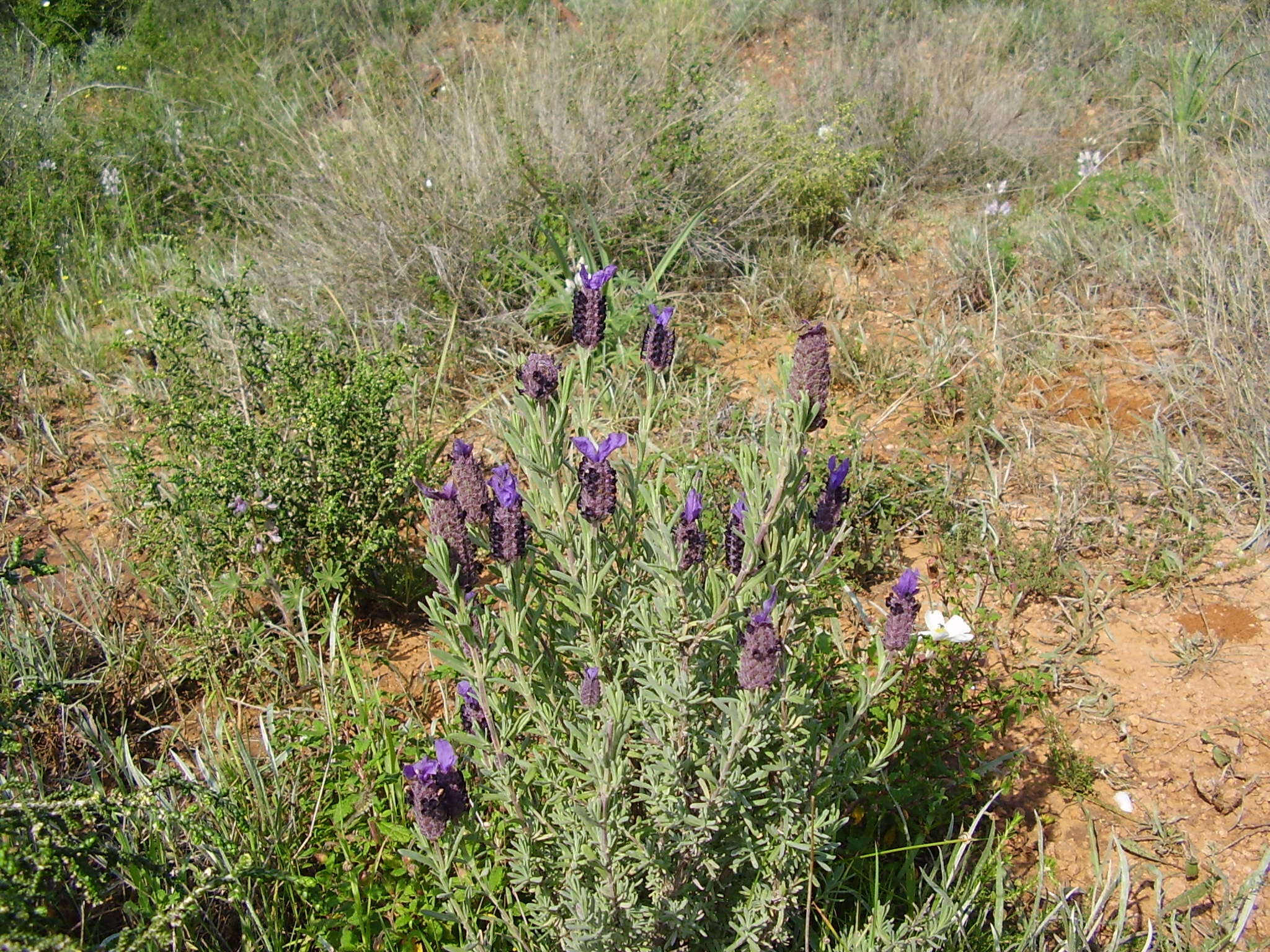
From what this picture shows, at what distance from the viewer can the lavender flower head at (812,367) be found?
1327 millimetres

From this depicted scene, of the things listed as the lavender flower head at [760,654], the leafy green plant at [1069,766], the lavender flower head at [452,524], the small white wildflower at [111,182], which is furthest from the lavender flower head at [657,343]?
the small white wildflower at [111,182]

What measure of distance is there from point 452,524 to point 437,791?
40 cm

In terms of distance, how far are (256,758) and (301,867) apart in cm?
34

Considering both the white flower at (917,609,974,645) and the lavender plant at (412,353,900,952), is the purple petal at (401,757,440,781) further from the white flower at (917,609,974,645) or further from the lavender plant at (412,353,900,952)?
the white flower at (917,609,974,645)

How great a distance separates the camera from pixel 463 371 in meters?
3.62

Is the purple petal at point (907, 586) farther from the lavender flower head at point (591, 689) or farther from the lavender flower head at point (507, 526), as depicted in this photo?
the lavender flower head at point (507, 526)

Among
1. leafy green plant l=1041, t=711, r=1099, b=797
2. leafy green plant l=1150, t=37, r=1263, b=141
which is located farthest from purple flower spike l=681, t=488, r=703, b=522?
leafy green plant l=1150, t=37, r=1263, b=141

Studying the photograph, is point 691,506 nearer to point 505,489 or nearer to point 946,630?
point 505,489

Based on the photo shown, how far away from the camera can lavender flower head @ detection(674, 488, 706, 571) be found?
4.94 ft

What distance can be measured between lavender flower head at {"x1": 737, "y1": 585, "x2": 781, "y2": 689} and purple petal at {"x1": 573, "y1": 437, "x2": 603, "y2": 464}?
34 centimetres

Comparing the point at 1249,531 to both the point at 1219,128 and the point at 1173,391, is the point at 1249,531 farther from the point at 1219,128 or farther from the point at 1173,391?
the point at 1219,128

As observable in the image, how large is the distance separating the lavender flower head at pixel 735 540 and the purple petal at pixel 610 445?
0.22 meters

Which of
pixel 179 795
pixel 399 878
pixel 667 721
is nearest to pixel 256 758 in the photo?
pixel 179 795

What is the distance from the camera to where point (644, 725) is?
1.53 meters
